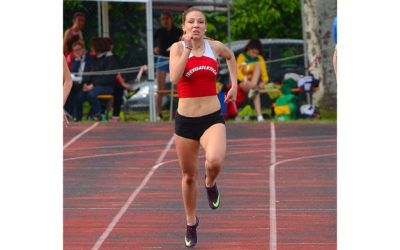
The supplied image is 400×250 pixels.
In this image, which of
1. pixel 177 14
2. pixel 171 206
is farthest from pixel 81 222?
pixel 177 14

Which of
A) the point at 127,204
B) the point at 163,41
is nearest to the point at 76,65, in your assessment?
the point at 163,41

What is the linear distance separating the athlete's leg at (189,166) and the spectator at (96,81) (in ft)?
32.6

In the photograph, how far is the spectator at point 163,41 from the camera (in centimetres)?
1867

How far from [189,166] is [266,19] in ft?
66.3

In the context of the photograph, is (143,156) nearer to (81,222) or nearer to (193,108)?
(81,222)

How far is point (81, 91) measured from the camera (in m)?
18.4

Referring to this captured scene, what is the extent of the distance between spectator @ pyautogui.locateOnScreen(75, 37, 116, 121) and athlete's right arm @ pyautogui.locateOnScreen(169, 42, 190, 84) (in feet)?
34.1

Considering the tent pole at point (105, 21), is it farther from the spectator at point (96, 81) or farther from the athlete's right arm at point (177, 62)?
the athlete's right arm at point (177, 62)

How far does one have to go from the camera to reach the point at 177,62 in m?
7.94

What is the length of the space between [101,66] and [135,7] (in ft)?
25.0

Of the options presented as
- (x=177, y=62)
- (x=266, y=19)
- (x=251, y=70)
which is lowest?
(x=251, y=70)

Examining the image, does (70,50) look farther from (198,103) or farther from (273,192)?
(198,103)

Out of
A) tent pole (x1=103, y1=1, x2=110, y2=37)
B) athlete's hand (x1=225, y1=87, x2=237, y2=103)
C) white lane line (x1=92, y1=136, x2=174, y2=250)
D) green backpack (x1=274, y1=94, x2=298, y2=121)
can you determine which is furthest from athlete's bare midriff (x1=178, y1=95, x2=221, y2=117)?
tent pole (x1=103, y1=1, x2=110, y2=37)
